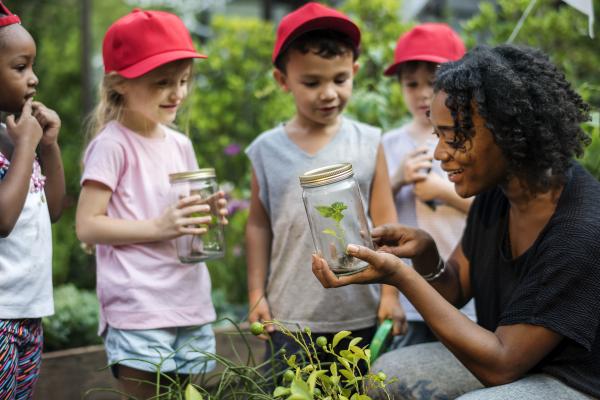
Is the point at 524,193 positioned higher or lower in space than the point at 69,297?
higher

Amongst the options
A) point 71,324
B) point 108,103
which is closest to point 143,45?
point 108,103

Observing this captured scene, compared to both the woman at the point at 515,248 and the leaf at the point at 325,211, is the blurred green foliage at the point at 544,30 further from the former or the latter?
the leaf at the point at 325,211

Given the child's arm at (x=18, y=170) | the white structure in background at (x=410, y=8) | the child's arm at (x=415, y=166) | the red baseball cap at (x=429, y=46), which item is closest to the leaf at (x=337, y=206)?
the child's arm at (x=18, y=170)

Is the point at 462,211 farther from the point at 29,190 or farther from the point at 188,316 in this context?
the point at 29,190

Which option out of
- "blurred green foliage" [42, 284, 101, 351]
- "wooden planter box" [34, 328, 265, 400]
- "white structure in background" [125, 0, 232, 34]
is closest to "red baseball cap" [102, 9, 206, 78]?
"wooden planter box" [34, 328, 265, 400]

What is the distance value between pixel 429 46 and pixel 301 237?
1.09 metres

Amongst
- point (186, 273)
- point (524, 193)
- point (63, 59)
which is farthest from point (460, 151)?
point (63, 59)

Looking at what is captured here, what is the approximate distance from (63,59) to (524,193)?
7017 mm

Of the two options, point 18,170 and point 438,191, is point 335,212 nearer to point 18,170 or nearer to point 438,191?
point 18,170

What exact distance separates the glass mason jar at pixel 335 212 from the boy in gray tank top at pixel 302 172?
575 millimetres

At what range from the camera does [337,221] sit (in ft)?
5.82

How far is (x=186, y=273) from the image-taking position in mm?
2291

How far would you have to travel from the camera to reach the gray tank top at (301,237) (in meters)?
2.37

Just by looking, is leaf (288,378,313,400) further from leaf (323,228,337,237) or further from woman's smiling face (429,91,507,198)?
woman's smiling face (429,91,507,198)
